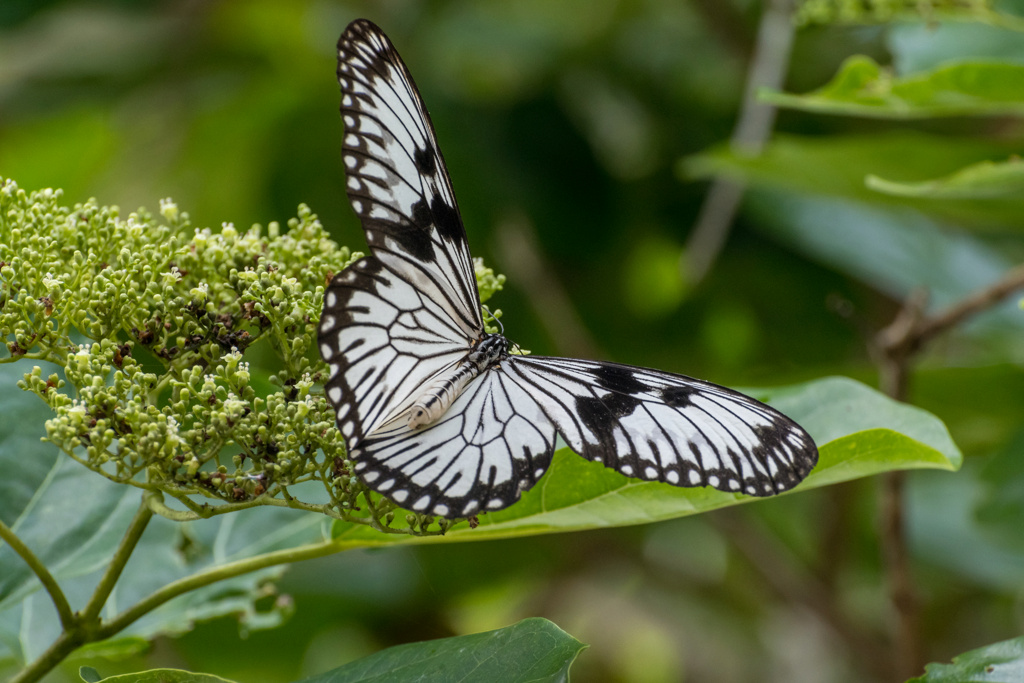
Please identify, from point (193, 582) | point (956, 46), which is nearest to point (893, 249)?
point (956, 46)

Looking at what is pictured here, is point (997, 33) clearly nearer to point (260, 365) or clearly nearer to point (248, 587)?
point (248, 587)

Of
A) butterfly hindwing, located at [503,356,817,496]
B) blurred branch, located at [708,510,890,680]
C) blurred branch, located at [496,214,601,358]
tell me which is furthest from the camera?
blurred branch, located at [496,214,601,358]

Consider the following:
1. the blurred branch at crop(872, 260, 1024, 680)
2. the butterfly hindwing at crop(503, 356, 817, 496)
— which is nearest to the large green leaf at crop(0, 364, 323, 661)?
the butterfly hindwing at crop(503, 356, 817, 496)

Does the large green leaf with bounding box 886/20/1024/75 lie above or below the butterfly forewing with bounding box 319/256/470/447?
above

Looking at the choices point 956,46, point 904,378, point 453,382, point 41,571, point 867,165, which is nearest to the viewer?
point 41,571

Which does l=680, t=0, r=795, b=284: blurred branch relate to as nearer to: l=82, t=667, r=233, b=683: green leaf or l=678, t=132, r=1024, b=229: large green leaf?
l=678, t=132, r=1024, b=229: large green leaf

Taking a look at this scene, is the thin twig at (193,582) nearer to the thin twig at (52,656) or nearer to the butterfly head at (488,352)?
the thin twig at (52,656)

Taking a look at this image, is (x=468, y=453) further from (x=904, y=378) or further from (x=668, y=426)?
(x=904, y=378)
